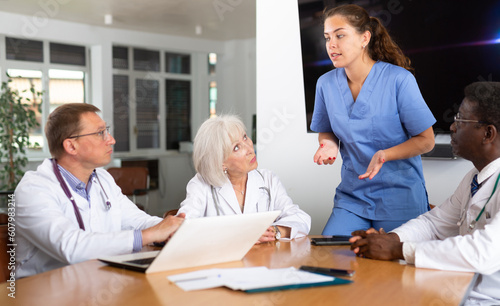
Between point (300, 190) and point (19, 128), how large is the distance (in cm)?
469

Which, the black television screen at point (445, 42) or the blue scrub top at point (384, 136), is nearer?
the blue scrub top at point (384, 136)

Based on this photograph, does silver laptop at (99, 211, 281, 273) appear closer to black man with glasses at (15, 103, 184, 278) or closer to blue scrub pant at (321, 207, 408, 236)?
black man with glasses at (15, 103, 184, 278)

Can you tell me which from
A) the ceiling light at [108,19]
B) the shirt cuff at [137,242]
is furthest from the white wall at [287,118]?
the ceiling light at [108,19]

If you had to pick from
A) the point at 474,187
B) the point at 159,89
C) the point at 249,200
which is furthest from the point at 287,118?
the point at 159,89

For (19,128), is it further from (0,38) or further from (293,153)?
(293,153)

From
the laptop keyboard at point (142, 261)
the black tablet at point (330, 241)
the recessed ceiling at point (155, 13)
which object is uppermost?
the recessed ceiling at point (155, 13)

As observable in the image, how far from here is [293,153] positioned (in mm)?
3875

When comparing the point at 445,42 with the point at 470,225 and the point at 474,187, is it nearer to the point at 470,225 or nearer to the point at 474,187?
the point at 474,187

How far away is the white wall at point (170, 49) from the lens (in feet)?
25.1

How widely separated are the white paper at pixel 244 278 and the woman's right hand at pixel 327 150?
1.03 metres

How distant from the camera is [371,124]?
8.75ft

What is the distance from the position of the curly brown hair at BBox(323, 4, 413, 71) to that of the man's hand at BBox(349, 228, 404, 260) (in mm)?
1132

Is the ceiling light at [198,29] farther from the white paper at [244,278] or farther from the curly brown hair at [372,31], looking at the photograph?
the white paper at [244,278]

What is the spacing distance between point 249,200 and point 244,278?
38.4 inches
